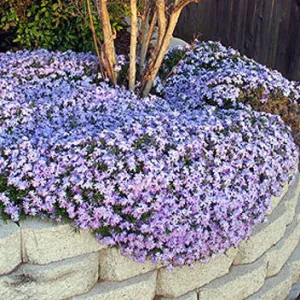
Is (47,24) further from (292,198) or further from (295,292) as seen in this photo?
(295,292)

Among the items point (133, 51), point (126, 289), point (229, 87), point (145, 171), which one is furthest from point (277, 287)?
point (133, 51)

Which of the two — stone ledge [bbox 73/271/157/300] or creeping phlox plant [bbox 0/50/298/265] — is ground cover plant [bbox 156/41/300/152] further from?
stone ledge [bbox 73/271/157/300]

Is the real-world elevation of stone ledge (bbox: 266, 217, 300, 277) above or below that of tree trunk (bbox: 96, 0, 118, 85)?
below

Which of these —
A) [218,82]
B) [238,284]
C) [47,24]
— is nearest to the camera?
[238,284]

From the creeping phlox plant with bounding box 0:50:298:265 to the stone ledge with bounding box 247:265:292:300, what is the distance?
0.41m

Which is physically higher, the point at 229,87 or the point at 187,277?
the point at 229,87

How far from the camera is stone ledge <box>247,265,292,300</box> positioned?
2.94 metres

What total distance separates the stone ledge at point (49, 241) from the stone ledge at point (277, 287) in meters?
0.98

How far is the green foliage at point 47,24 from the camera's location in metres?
4.43

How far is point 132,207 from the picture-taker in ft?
7.98

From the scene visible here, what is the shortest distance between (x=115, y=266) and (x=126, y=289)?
11 centimetres

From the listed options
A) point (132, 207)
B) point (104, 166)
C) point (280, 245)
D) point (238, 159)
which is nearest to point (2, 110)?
point (104, 166)

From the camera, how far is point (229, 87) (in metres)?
3.49

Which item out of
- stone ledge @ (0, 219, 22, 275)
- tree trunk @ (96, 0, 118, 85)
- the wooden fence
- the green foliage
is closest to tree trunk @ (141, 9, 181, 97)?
tree trunk @ (96, 0, 118, 85)
